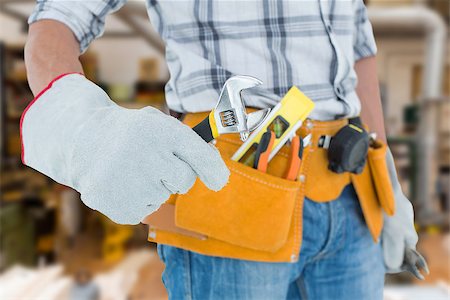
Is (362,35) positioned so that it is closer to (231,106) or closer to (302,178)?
(302,178)

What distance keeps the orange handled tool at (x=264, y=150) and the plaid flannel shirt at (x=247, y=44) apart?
0.06 meters

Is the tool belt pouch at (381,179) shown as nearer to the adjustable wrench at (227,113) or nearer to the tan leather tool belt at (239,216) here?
the tan leather tool belt at (239,216)

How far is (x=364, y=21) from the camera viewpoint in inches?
29.9

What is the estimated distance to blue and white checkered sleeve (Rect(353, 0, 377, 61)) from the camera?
749mm

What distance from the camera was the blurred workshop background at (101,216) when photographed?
3289 millimetres

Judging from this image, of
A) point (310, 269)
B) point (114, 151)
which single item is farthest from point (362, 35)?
point (114, 151)

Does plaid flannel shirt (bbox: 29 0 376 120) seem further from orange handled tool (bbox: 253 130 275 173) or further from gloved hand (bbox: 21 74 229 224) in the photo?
gloved hand (bbox: 21 74 229 224)

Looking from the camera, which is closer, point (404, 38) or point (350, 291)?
point (350, 291)

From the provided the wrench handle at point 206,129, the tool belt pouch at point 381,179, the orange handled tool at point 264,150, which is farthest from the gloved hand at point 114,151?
the tool belt pouch at point 381,179

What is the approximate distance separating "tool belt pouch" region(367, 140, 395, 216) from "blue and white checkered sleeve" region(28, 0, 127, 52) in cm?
44

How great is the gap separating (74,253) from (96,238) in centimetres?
42

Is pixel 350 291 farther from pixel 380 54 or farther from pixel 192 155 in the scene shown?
pixel 380 54

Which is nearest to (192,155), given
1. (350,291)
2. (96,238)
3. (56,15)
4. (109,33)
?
(56,15)

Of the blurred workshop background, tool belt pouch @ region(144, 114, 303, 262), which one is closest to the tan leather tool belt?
tool belt pouch @ region(144, 114, 303, 262)
